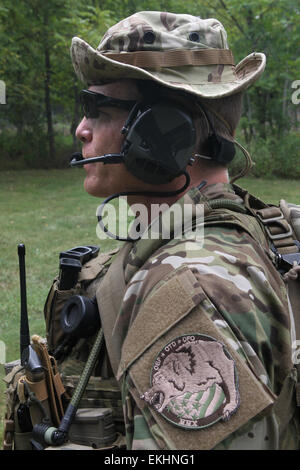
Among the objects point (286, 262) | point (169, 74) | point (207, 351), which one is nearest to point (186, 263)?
point (207, 351)

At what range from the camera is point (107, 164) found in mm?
1871

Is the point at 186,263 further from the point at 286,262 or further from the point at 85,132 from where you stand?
the point at 85,132

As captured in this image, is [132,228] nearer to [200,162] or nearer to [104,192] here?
[104,192]

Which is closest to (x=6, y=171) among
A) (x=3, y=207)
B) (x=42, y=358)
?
(x=3, y=207)

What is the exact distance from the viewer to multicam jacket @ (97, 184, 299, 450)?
1.24m

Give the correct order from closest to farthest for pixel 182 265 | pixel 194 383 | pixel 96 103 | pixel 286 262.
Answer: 1. pixel 194 383
2. pixel 182 265
3. pixel 286 262
4. pixel 96 103

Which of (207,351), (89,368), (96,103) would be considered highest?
(96,103)

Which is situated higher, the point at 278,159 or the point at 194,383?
the point at 194,383

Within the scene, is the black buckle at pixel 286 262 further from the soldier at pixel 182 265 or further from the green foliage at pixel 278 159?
the green foliage at pixel 278 159

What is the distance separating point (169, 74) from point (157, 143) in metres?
0.22

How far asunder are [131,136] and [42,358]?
0.87 m

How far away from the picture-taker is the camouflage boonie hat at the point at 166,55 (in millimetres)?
1728

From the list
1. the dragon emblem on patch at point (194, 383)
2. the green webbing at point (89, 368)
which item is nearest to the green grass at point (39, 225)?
the green webbing at point (89, 368)

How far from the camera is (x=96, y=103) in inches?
72.3
